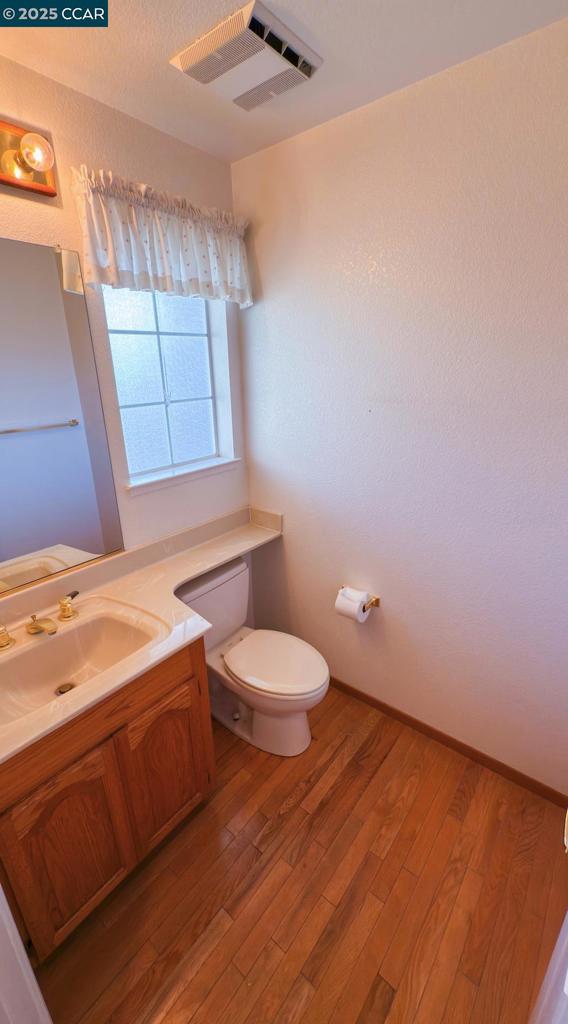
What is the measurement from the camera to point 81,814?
3.72ft

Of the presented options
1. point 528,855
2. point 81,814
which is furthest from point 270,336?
point 528,855

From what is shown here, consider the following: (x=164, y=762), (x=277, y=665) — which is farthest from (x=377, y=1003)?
(x=277, y=665)

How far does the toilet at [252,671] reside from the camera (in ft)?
5.52

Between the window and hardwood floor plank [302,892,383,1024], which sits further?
the window

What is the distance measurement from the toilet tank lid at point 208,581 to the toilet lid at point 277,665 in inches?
11.9

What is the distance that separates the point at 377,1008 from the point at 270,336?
Answer: 2273mm

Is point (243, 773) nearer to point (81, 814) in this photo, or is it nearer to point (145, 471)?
point (81, 814)

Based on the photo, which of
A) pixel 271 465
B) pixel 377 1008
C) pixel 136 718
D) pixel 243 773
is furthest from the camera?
pixel 271 465

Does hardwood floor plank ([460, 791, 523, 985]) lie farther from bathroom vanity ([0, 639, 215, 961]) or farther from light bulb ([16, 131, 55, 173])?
light bulb ([16, 131, 55, 173])

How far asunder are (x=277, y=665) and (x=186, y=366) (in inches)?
54.7

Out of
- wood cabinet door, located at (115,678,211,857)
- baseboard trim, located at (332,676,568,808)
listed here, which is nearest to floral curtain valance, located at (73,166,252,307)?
wood cabinet door, located at (115,678,211,857)

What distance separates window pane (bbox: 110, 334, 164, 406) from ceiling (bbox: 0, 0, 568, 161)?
2.38 ft

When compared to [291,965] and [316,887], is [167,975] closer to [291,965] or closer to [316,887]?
[291,965]

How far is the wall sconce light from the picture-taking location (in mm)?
1193
